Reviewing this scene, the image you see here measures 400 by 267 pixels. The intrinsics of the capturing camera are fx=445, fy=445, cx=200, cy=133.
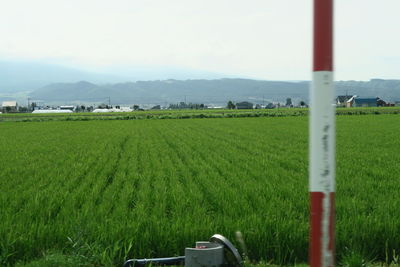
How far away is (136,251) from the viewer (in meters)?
3.89

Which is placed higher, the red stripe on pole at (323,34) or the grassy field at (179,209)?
the red stripe on pole at (323,34)

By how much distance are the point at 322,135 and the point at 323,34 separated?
1.45 feet

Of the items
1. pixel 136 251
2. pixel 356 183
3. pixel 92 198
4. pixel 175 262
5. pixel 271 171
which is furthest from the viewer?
pixel 271 171

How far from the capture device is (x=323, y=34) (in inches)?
76.5

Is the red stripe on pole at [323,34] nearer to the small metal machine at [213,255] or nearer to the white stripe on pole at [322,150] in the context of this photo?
the white stripe on pole at [322,150]

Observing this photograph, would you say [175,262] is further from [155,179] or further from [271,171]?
[271,171]

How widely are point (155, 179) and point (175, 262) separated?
475 centimetres

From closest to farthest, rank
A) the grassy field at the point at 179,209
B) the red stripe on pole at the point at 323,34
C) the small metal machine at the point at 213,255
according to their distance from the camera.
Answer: the red stripe on pole at the point at 323,34 < the small metal machine at the point at 213,255 < the grassy field at the point at 179,209

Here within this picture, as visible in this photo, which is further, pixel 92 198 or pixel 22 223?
pixel 92 198

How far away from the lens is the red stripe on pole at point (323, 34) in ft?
6.37

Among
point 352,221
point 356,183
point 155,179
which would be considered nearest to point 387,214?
point 352,221

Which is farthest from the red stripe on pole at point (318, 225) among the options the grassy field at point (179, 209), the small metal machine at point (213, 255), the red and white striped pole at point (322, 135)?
the grassy field at point (179, 209)

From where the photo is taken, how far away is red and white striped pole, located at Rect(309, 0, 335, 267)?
195cm

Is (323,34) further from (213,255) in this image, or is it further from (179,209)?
(179,209)
